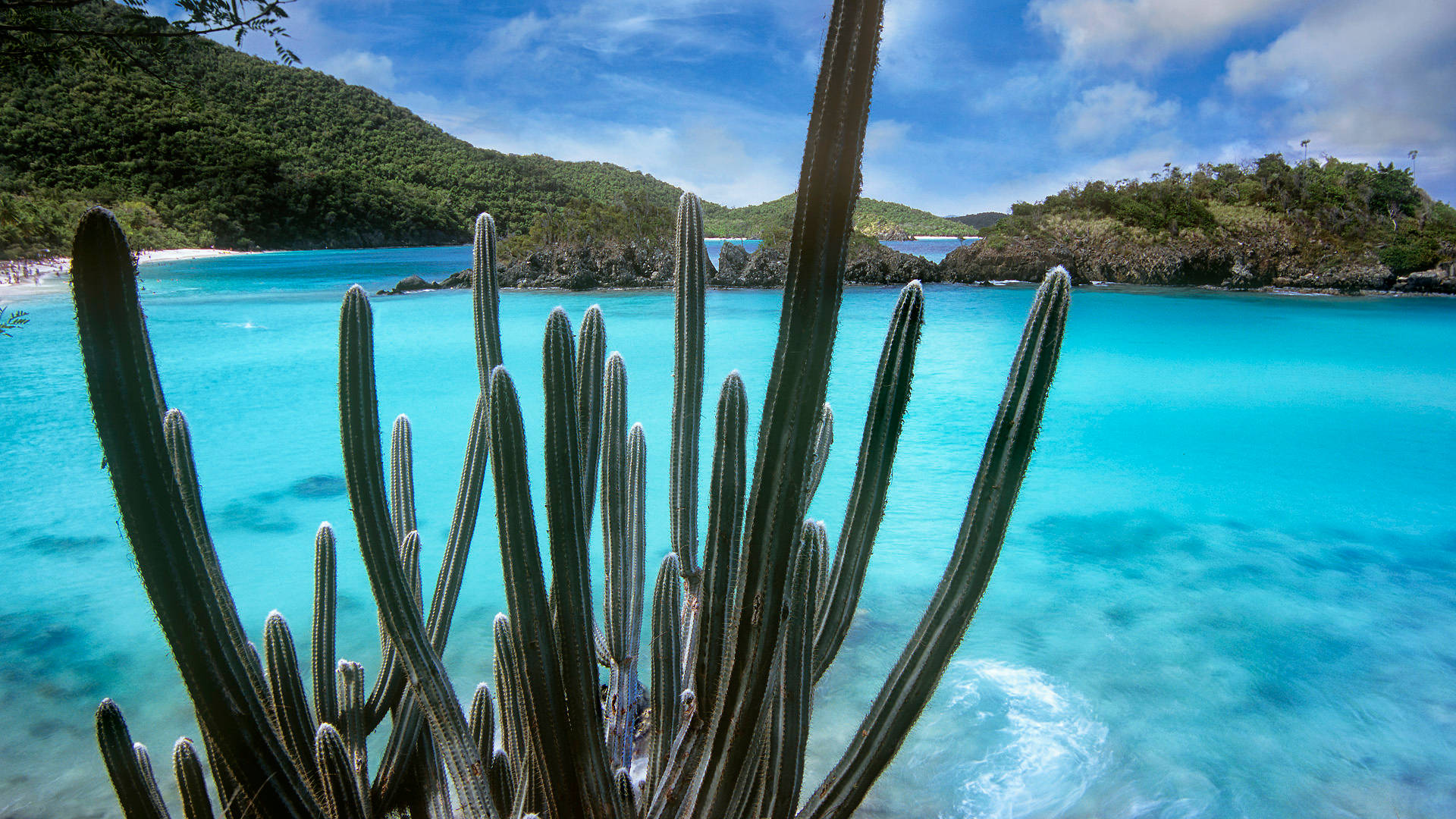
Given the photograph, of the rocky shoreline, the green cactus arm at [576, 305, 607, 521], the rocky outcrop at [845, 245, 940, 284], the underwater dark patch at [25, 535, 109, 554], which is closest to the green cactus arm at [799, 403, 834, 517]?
the green cactus arm at [576, 305, 607, 521]

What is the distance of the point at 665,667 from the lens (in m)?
2.05

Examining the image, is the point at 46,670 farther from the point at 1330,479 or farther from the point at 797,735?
the point at 1330,479

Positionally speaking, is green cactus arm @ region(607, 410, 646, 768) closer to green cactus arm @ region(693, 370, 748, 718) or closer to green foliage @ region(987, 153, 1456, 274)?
green cactus arm @ region(693, 370, 748, 718)

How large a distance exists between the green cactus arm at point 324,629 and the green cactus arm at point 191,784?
41 centimetres

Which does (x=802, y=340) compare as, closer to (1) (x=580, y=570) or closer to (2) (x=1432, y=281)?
(1) (x=580, y=570)

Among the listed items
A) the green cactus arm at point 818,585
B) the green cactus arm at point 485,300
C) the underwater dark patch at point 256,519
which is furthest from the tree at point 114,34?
the underwater dark patch at point 256,519

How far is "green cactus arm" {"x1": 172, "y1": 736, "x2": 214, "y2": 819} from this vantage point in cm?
134

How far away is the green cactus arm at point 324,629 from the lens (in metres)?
1.82

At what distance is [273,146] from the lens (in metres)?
30.9

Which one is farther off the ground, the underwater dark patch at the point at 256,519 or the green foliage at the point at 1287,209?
the green foliage at the point at 1287,209

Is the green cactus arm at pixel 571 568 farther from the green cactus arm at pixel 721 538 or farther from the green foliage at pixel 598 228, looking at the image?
the green foliage at pixel 598 228

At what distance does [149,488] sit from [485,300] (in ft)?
3.46

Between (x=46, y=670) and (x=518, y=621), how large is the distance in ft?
17.3

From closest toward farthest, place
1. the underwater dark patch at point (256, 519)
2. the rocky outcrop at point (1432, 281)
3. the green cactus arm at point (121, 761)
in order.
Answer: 1. the green cactus arm at point (121, 761)
2. the underwater dark patch at point (256, 519)
3. the rocky outcrop at point (1432, 281)
